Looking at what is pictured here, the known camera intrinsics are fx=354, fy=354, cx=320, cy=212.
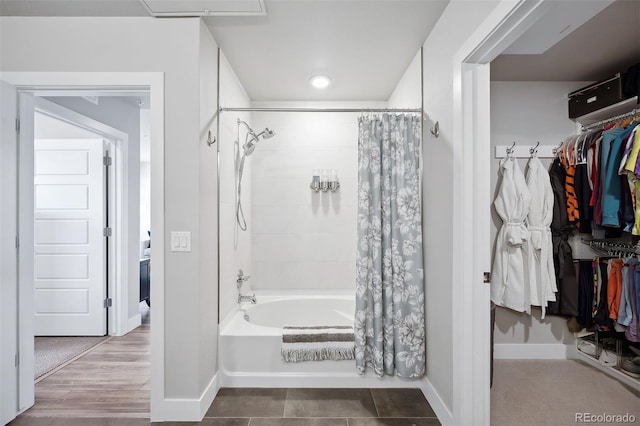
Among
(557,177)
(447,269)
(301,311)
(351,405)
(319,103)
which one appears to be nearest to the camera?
(447,269)

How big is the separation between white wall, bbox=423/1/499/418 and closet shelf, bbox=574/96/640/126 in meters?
1.55

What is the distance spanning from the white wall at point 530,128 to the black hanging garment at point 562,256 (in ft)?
0.63

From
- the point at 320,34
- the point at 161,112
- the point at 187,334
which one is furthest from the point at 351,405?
the point at 320,34

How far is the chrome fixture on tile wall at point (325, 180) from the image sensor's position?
11.5 feet

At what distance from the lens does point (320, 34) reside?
2.34 metres

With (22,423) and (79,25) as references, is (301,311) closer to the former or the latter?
(22,423)

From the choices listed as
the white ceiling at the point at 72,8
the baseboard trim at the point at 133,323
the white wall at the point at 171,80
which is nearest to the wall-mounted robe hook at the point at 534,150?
the white wall at the point at 171,80

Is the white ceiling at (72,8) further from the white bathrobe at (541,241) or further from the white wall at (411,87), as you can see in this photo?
the white bathrobe at (541,241)

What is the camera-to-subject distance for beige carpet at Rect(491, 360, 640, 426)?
2.21 metres

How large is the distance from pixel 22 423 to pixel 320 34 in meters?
2.99

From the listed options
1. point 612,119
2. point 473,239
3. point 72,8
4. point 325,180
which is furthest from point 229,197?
point 612,119

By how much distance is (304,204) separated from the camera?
3.64 metres

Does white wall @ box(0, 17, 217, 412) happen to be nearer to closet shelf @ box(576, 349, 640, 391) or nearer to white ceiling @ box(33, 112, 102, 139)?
white ceiling @ box(33, 112, 102, 139)

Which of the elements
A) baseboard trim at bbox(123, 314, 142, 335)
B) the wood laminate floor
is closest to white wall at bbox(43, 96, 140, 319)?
baseboard trim at bbox(123, 314, 142, 335)
